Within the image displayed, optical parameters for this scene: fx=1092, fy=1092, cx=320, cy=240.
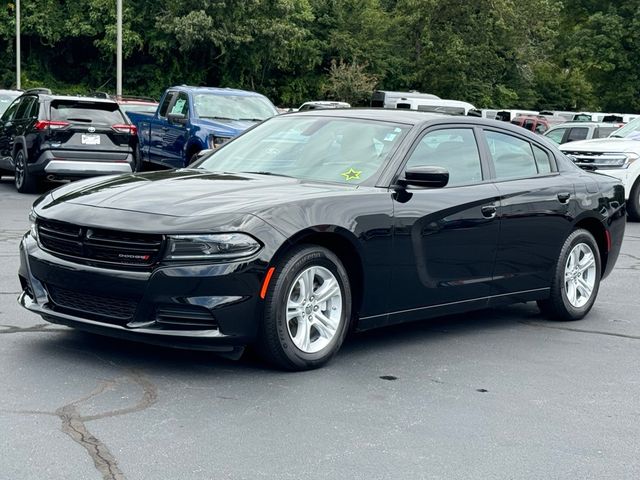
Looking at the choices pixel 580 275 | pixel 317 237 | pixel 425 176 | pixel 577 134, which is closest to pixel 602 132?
pixel 577 134

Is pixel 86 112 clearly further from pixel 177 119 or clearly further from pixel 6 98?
pixel 6 98

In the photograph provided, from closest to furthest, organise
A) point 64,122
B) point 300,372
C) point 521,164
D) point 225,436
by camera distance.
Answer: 1. point 225,436
2. point 300,372
3. point 521,164
4. point 64,122

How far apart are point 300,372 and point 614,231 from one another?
141 inches

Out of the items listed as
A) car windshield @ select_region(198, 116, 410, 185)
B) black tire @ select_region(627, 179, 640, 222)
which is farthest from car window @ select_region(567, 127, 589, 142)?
car windshield @ select_region(198, 116, 410, 185)

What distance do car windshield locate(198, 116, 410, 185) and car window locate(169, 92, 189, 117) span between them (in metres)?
11.4

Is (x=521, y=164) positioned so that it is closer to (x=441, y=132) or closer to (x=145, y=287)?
(x=441, y=132)

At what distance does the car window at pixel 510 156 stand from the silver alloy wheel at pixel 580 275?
2.46 feet

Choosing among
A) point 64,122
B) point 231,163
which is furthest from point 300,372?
point 64,122

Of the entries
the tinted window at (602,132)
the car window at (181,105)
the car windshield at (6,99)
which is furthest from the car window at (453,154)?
the car windshield at (6,99)

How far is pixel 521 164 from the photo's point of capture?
7914 mm

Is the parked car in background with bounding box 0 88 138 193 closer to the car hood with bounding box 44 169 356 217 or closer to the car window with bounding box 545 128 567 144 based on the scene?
the car hood with bounding box 44 169 356 217

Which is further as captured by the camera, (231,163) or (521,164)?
(521,164)

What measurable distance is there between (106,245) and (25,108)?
13.4 metres

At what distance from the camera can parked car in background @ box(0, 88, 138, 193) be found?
1736 centimetres
